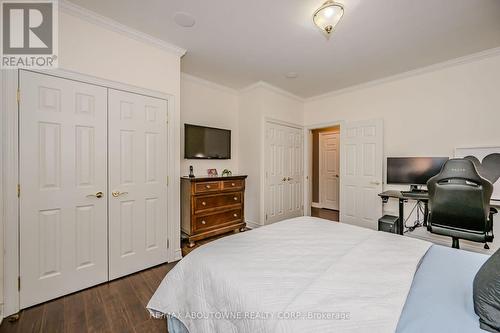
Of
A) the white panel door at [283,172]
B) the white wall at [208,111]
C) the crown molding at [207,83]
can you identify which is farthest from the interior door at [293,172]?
the crown molding at [207,83]

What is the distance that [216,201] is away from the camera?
132 inches

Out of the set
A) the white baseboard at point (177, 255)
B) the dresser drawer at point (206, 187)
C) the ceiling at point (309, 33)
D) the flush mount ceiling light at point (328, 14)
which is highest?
the ceiling at point (309, 33)

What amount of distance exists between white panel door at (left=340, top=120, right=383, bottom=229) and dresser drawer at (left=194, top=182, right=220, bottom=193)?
2.50 m

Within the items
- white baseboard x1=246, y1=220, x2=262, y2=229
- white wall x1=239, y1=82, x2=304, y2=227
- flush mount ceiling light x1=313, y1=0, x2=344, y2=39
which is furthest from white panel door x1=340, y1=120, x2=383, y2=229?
flush mount ceiling light x1=313, y1=0, x2=344, y2=39

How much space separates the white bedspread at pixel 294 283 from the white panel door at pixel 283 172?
235 centimetres

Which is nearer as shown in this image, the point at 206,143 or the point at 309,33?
the point at 309,33

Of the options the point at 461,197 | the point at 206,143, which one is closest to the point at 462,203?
the point at 461,197

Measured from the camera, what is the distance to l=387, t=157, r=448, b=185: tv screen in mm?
3047

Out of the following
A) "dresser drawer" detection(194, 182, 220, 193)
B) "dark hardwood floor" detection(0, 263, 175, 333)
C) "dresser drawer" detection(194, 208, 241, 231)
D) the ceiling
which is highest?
the ceiling

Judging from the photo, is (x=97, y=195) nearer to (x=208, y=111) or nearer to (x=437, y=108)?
(x=208, y=111)

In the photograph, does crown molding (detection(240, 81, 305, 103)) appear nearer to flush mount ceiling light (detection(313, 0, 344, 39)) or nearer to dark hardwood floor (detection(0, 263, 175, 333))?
flush mount ceiling light (detection(313, 0, 344, 39))

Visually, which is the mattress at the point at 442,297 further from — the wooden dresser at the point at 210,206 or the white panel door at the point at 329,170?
the white panel door at the point at 329,170

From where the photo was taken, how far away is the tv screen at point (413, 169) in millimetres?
3047

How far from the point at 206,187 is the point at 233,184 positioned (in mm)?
542
